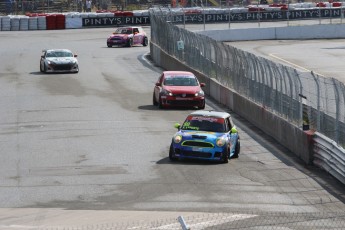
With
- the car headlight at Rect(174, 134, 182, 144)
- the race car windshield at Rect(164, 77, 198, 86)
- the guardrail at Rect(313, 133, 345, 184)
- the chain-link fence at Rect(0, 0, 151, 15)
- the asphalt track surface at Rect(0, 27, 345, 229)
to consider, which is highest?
the chain-link fence at Rect(0, 0, 151, 15)

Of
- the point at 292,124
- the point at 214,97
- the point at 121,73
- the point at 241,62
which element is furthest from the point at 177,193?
the point at 121,73

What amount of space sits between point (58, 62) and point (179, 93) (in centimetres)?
1490

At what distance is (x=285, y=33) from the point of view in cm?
7475

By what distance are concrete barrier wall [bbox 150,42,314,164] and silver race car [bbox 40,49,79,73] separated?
601cm

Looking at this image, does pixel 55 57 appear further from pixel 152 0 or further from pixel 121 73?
pixel 152 0

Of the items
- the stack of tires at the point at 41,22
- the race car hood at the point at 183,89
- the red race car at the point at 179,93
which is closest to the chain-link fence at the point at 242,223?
the red race car at the point at 179,93

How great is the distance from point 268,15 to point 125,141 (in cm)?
5405

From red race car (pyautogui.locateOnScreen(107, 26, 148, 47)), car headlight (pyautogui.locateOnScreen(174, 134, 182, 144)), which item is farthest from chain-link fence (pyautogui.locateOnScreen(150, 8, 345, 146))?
red race car (pyautogui.locateOnScreen(107, 26, 148, 47))

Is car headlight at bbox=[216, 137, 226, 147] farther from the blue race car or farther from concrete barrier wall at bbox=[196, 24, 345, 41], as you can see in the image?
concrete barrier wall at bbox=[196, 24, 345, 41]

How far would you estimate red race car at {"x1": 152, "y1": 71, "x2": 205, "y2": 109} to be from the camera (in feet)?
117

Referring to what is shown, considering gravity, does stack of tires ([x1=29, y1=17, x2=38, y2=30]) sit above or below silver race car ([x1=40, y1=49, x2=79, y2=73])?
above

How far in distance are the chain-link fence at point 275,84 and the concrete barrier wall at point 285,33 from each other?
2374cm

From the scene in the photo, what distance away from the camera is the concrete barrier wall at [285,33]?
72812 millimetres

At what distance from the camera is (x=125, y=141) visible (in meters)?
27.6
